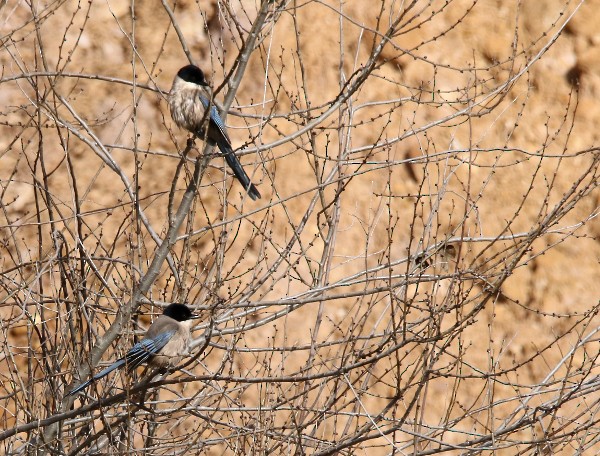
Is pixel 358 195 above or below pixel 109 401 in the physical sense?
above

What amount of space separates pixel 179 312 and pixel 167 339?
15cm

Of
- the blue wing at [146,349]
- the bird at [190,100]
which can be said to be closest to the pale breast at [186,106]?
the bird at [190,100]

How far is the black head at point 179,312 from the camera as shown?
15.2 ft

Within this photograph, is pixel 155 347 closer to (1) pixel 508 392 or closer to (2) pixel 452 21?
(1) pixel 508 392

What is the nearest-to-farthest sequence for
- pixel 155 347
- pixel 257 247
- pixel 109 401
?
pixel 109 401 < pixel 155 347 < pixel 257 247

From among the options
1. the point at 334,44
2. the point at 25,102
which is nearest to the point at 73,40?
the point at 25,102

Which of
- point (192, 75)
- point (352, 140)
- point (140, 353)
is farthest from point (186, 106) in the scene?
point (352, 140)

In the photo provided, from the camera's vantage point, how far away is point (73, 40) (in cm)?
840

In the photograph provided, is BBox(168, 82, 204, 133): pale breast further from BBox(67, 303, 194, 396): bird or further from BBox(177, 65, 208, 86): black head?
BBox(67, 303, 194, 396): bird

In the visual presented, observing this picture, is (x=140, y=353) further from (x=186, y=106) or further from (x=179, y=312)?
(x=186, y=106)

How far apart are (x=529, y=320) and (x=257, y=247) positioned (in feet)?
7.22

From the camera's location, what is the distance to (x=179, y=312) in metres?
4.65

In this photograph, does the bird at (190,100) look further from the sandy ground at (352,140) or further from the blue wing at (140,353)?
the sandy ground at (352,140)

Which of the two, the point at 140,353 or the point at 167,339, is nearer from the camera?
the point at 140,353
